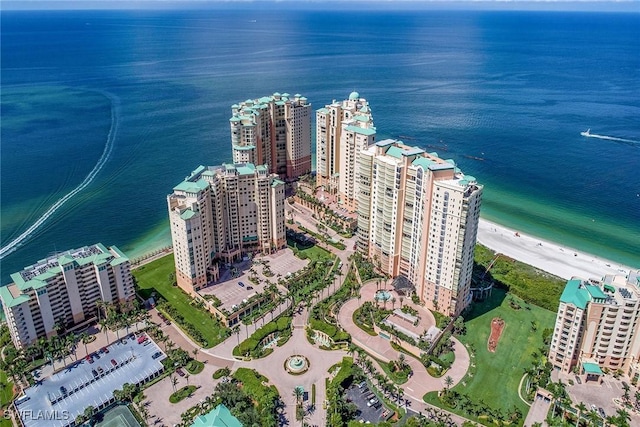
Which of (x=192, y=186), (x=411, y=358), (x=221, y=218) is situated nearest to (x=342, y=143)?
(x=221, y=218)

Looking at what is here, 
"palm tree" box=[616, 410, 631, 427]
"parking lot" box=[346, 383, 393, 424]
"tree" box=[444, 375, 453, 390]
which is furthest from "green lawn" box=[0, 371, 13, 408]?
"palm tree" box=[616, 410, 631, 427]

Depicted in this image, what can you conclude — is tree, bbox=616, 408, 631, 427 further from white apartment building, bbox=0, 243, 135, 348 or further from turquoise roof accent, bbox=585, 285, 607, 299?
white apartment building, bbox=0, 243, 135, 348

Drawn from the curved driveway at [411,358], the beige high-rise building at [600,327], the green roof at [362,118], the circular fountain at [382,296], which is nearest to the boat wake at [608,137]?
the green roof at [362,118]

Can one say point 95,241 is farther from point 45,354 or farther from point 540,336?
point 540,336

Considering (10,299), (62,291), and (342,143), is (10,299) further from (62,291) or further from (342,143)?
(342,143)

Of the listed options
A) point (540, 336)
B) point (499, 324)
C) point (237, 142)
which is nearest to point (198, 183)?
point (237, 142)

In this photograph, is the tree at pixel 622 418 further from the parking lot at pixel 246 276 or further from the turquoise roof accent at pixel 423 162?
the parking lot at pixel 246 276
